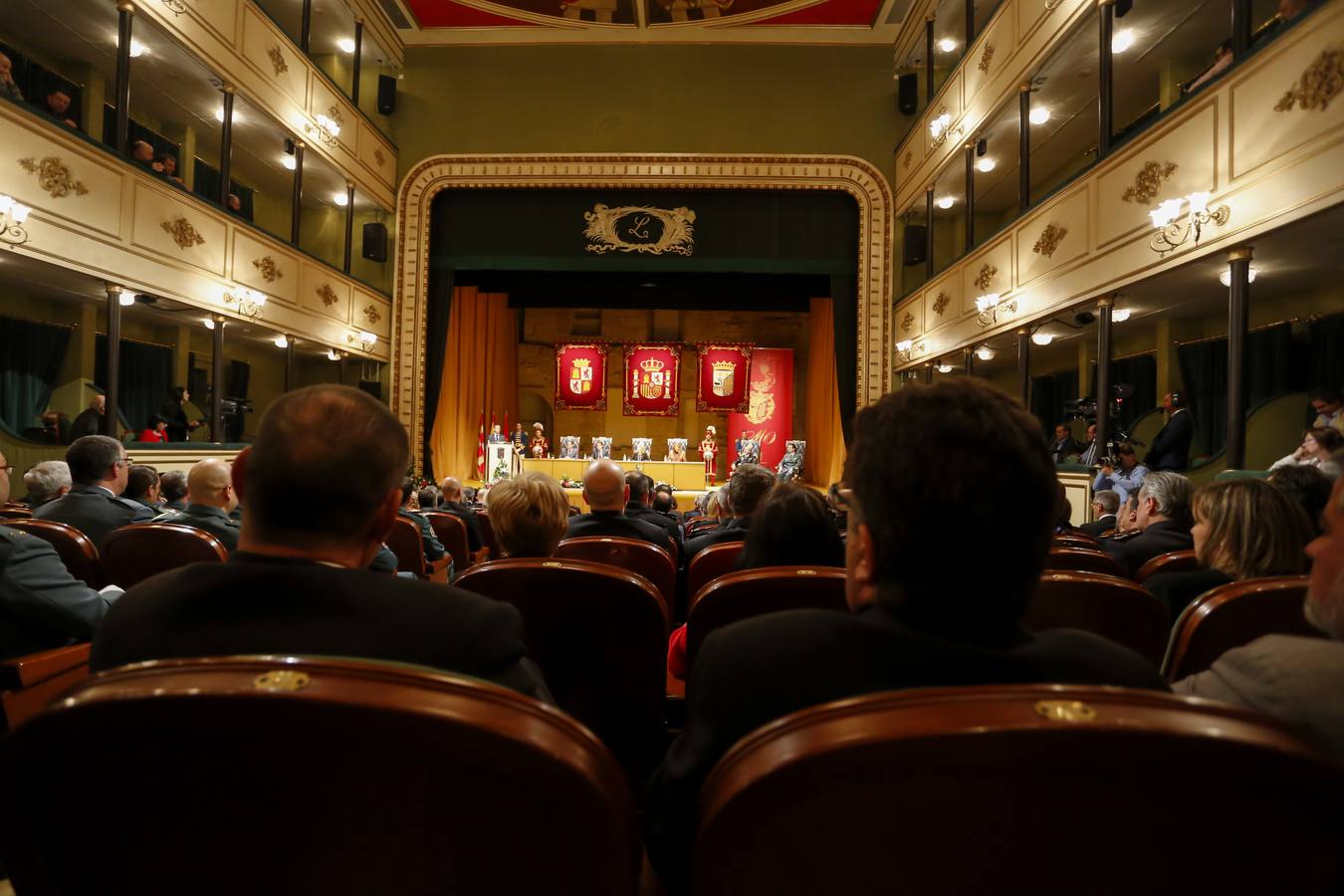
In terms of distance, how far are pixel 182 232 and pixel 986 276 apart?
24.9ft

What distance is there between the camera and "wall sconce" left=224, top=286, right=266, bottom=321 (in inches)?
309

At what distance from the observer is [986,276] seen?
8.11 meters

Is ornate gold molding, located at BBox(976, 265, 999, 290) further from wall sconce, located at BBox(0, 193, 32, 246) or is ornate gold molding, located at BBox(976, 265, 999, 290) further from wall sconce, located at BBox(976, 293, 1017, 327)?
wall sconce, located at BBox(0, 193, 32, 246)

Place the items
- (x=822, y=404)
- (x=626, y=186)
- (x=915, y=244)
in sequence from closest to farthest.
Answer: (x=915, y=244)
(x=626, y=186)
(x=822, y=404)

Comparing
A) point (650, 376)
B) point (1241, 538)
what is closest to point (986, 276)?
point (1241, 538)

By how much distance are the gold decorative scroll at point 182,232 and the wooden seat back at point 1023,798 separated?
316 inches

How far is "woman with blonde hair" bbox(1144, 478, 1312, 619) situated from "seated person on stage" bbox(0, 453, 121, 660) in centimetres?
241

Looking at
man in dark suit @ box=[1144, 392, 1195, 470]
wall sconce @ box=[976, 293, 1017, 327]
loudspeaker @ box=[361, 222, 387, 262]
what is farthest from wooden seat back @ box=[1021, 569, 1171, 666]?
loudspeaker @ box=[361, 222, 387, 262]

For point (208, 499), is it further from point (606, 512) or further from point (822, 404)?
point (822, 404)

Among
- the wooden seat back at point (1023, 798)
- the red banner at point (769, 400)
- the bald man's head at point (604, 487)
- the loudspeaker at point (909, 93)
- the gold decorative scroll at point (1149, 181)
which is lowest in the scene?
the wooden seat back at point (1023, 798)

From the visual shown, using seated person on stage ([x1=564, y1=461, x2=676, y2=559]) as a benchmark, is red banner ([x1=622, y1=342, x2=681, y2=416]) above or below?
above

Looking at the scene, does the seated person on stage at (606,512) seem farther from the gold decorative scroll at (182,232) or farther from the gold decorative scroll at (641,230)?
the gold decorative scroll at (641,230)

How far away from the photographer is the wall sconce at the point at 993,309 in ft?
24.8

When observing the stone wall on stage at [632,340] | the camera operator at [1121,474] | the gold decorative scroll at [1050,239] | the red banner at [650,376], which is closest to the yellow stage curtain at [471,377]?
the stone wall on stage at [632,340]
